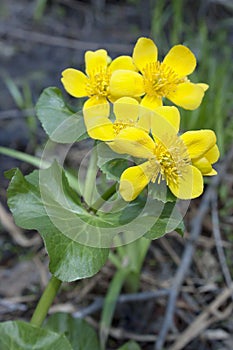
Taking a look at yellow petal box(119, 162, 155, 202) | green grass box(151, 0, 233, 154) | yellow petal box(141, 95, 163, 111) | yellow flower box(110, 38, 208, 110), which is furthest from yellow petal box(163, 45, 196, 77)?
green grass box(151, 0, 233, 154)

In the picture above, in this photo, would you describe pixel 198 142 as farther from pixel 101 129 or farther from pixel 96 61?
pixel 96 61

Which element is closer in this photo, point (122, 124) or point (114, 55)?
point (122, 124)

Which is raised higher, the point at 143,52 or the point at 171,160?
the point at 143,52

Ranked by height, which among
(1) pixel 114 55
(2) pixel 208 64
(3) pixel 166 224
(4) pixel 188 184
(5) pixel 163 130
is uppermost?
(5) pixel 163 130

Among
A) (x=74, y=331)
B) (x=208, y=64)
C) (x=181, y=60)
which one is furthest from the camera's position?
(x=208, y=64)

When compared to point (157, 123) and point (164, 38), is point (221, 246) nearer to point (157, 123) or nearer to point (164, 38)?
point (157, 123)

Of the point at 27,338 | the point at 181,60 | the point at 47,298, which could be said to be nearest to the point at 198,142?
the point at 181,60

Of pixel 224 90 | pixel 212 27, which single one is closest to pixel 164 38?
pixel 212 27

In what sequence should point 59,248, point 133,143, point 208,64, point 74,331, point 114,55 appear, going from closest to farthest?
point 133,143 → point 59,248 → point 74,331 → point 208,64 → point 114,55
